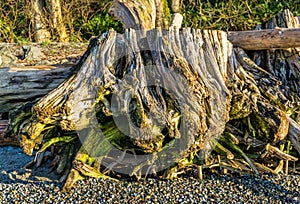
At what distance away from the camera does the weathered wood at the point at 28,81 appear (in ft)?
16.0

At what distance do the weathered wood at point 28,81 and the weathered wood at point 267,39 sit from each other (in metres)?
1.95

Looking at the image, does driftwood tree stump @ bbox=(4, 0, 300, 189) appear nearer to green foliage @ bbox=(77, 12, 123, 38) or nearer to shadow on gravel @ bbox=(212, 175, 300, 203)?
shadow on gravel @ bbox=(212, 175, 300, 203)

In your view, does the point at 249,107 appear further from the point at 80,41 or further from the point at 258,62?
the point at 80,41

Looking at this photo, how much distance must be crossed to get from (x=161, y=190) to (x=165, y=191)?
4 cm

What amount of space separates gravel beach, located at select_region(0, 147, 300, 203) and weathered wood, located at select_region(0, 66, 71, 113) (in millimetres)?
1284

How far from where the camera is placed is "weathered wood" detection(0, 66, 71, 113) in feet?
16.0

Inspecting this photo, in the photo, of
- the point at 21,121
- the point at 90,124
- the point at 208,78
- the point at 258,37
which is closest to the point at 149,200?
the point at 90,124

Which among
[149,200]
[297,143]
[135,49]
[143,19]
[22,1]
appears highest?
[22,1]

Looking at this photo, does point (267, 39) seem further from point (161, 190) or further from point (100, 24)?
point (100, 24)

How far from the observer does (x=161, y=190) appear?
11.7 feet

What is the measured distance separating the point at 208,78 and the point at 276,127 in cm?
77

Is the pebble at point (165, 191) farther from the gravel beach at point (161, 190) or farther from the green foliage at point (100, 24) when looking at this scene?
the green foliage at point (100, 24)

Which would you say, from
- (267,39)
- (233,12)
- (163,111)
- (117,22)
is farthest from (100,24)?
(163,111)

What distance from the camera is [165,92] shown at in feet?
12.0
